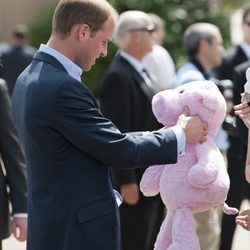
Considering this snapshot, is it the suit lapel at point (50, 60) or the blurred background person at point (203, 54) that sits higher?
the suit lapel at point (50, 60)

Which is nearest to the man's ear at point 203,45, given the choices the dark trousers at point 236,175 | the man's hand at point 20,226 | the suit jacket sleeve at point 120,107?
the dark trousers at point 236,175

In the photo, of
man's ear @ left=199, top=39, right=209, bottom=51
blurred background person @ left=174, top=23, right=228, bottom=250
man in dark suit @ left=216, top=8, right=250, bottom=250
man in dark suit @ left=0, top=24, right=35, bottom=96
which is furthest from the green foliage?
man's ear @ left=199, top=39, right=209, bottom=51

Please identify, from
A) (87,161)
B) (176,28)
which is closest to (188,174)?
(87,161)

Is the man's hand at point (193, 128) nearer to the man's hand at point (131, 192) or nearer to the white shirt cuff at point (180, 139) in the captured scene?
the white shirt cuff at point (180, 139)

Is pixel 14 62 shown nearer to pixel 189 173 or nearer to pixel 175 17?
pixel 175 17

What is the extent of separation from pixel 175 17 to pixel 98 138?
1167 centimetres

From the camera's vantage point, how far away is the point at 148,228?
5.84 meters

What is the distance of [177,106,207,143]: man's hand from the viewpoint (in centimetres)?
362

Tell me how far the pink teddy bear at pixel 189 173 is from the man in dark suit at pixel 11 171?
999mm

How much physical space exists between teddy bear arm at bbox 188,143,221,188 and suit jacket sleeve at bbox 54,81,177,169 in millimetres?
249

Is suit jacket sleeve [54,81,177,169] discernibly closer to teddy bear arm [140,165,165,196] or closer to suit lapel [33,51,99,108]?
suit lapel [33,51,99,108]

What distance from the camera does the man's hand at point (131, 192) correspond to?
567cm

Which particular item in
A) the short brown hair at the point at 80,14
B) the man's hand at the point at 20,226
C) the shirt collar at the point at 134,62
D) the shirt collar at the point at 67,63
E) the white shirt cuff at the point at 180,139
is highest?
the short brown hair at the point at 80,14

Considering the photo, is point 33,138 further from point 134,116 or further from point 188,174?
point 134,116
